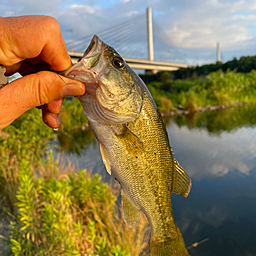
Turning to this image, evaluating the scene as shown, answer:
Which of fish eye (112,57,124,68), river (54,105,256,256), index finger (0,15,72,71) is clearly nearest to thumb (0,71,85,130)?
index finger (0,15,72,71)

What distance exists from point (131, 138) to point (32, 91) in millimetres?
872

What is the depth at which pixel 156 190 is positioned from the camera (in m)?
2.05

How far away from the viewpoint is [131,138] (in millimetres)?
1872

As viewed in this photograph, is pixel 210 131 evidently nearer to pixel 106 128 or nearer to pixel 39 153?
pixel 39 153

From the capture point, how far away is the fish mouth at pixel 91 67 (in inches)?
65.5

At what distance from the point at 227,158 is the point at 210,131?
4.97m

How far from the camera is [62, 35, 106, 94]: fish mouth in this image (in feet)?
5.46

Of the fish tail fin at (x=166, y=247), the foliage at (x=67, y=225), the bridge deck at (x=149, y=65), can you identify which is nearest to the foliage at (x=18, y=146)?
the foliage at (x=67, y=225)

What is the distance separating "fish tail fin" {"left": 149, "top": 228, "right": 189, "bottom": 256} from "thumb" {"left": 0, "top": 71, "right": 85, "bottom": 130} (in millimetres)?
1592

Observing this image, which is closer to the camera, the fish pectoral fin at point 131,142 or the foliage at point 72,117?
the fish pectoral fin at point 131,142

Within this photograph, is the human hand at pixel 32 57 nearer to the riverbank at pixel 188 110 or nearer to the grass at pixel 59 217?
the grass at pixel 59 217

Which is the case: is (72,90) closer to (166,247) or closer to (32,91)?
(32,91)

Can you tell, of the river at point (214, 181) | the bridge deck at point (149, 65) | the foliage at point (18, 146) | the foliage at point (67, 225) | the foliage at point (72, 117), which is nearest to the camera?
the foliage at point (67, 225)

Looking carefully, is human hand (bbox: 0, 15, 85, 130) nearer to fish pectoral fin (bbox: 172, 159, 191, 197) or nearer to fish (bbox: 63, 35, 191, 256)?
fish (bbox: 63, 35, 191, 256)
